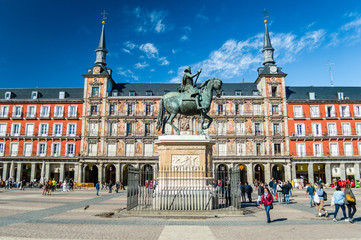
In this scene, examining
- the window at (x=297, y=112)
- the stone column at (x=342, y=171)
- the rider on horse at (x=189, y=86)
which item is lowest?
the stone column at (x=342, y=171)

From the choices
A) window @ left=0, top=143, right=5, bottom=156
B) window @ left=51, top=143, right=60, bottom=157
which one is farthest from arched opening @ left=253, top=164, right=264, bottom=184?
window @ left=0, top=143, right=5, bottom=156

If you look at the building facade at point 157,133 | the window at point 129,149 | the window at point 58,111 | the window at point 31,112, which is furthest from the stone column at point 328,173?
the window at point 31,112

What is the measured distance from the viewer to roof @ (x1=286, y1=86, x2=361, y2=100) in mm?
45769

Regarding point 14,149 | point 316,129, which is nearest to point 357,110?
point 316,129

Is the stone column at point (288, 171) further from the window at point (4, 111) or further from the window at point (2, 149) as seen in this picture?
the window at point (4, 111)

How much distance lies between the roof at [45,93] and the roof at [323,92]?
37.2 m

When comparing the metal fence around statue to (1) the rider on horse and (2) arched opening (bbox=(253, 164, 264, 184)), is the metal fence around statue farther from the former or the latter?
(2) arched opening (bbox=(253, 164, 264, 184))

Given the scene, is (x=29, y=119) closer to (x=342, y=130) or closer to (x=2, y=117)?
(x=2, y=117)

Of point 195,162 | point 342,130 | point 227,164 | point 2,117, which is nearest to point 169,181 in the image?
point 195,162

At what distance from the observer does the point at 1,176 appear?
43750 millimetres

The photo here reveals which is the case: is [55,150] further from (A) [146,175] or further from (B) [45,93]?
(A) [146,175]

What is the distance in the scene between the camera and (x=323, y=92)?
47.2 meters

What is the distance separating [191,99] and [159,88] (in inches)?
1475

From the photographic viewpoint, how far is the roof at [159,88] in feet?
155
